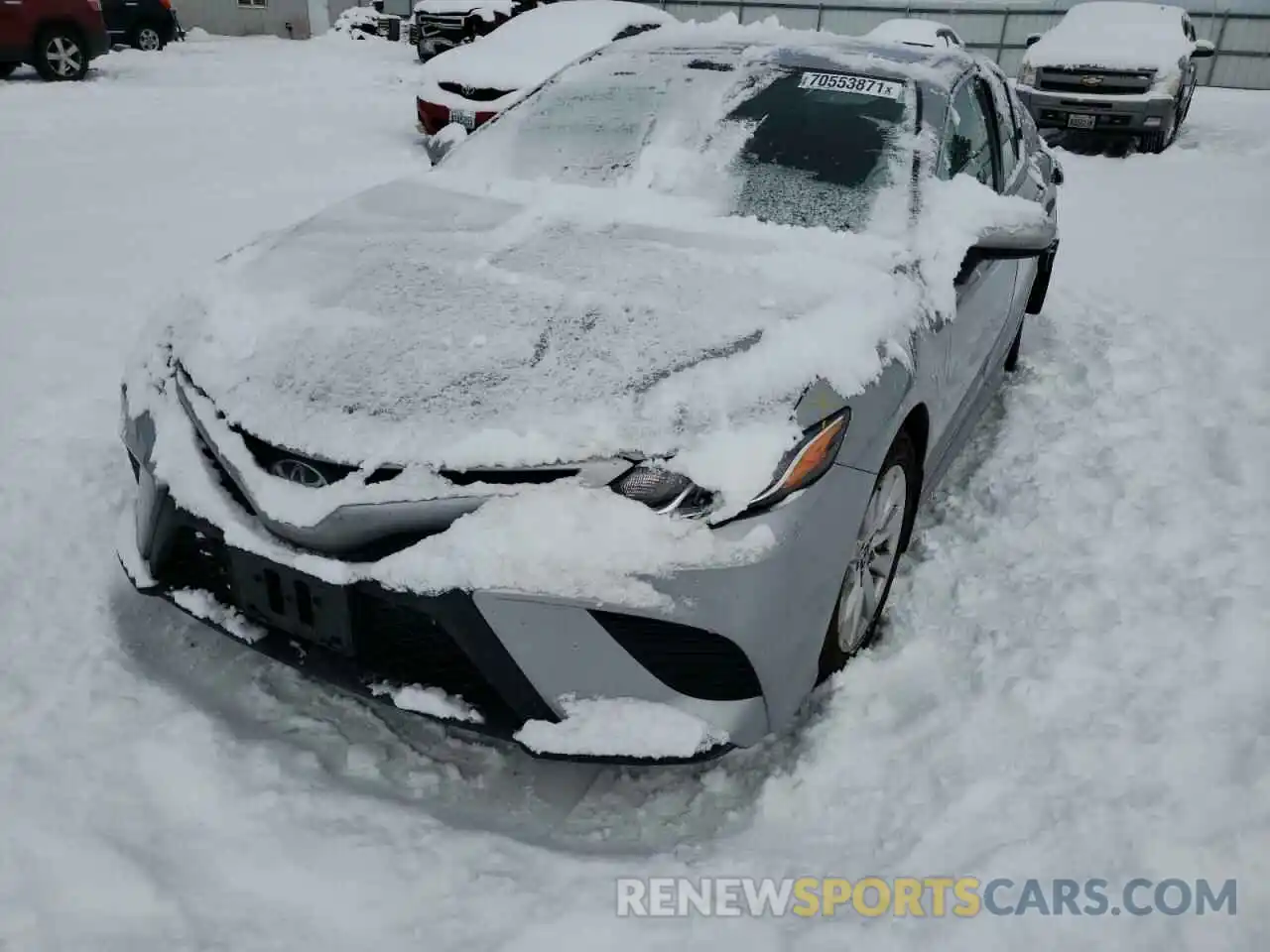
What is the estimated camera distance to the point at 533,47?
353 inches

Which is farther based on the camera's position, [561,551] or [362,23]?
[362,23]

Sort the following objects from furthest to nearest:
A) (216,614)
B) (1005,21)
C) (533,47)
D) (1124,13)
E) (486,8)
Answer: (1005,21), (486,8), (1124,13), (533,47), (216,614)

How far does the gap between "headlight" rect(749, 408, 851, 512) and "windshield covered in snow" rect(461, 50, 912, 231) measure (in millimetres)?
921

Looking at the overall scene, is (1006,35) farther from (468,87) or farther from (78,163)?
(78,163)

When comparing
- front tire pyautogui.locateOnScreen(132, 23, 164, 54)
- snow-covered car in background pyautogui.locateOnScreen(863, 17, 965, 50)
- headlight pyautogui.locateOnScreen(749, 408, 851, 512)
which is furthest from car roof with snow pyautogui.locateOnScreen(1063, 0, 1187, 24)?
front tire pyautogui.locateOnScreen(132, 23, 164, 54)

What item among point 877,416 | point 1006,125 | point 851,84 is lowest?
point 877,416

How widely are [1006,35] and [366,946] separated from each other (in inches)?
899

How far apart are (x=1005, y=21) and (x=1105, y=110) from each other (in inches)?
450

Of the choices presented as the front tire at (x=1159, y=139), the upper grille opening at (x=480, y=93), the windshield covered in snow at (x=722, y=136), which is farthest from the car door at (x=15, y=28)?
the front tire at (x=1159, y=139)

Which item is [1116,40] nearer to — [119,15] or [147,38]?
[147,38]

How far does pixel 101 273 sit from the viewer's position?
509 cm

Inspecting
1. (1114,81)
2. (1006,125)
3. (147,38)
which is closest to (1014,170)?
(1006,125)

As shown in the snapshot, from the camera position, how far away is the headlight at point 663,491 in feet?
6.15

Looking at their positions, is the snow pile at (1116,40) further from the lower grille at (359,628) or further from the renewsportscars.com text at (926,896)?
the lower grille at (359,628)
